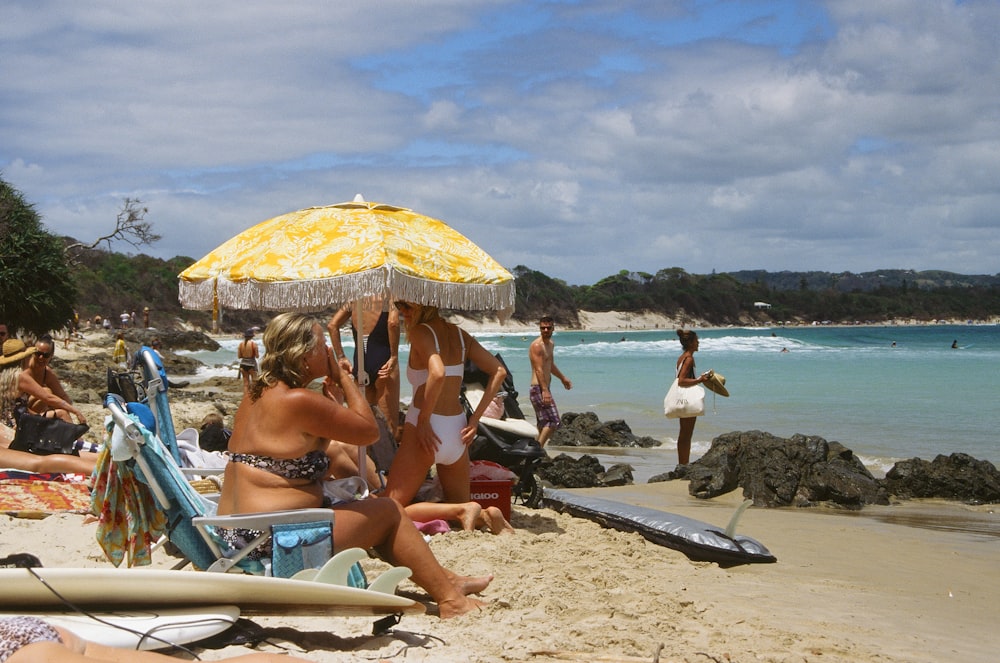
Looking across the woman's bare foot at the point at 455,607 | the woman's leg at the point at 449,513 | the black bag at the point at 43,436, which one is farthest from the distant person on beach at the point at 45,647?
the black bag at the point at 43,436

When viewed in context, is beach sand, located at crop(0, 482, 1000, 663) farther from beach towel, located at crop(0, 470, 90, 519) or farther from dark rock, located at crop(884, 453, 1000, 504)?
dark rock, located at crop(884, 453, 1000, 504)

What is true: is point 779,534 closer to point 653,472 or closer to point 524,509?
point 524,509

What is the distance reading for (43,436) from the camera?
755 centimetres

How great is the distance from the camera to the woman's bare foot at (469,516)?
18.7ft

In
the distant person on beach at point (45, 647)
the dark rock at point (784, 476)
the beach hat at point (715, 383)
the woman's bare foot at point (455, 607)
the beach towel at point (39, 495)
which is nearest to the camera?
the distant person on beach at point (45, 647)

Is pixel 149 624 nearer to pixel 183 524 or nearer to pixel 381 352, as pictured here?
pixel 183 524

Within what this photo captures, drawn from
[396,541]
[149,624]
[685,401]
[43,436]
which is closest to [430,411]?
[396,541]

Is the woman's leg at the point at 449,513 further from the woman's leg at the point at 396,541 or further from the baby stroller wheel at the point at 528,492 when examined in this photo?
the woman's leg at the point at 396,541

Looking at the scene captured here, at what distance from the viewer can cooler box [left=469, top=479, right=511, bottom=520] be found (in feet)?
20.0

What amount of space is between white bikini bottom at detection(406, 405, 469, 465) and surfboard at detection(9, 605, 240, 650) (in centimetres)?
214

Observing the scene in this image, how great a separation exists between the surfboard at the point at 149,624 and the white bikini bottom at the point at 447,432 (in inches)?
84.1

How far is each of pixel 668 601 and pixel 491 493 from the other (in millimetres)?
1790

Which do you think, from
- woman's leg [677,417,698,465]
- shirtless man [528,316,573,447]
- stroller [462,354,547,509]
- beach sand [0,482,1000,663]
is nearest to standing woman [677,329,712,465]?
woman's leg [677,417,698,465]

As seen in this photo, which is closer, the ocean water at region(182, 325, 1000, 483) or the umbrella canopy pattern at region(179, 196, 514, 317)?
the umbrella canopy pattern at region(179, 196, 514, 317)
